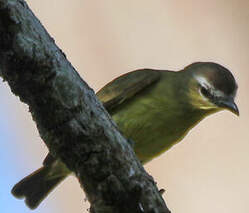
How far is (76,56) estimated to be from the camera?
2732 millimetres

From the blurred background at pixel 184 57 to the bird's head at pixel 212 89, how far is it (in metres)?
0.79

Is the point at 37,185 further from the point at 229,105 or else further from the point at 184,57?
the point at 184,57

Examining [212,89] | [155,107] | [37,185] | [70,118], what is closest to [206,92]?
[212,89]

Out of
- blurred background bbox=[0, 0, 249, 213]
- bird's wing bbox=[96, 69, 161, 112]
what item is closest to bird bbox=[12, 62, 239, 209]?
bird's wing bbox=[96, 69, 161, 112]

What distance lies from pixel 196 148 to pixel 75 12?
901mm

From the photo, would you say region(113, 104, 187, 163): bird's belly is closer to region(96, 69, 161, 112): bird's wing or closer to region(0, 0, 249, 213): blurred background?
region(96, 69, 161, 112): bird's wing

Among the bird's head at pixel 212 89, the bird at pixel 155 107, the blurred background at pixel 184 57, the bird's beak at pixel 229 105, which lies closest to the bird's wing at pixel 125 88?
the bird at pixel 155 107

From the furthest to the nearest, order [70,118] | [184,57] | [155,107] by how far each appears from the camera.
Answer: [184,57]
[155,107]
[70,118]

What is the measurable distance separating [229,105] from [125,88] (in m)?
0.35

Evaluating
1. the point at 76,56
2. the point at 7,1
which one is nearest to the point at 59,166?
the point at 76,56

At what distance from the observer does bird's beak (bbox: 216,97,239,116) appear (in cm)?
186

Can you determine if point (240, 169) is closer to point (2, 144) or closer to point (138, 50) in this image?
point (138, 50)

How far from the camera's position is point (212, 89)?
6.30 ft

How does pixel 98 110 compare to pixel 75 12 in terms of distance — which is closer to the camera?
pixel 98 110
